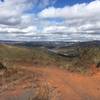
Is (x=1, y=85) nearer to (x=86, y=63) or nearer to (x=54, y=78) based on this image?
(x=54, y=78)

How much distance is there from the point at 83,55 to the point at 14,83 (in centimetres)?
1642

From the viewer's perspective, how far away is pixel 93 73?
34469mm

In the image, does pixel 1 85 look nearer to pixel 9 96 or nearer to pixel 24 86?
pixel 24 86

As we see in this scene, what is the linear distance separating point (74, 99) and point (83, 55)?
20594 mm

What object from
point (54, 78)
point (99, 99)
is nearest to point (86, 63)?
point (54, 78)

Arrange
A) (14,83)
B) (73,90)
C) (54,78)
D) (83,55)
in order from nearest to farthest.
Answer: (73,90)
(14,83)
(54,78)
(83,55)

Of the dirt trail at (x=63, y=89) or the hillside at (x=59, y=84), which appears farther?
the hillside at (x=59, y=84)

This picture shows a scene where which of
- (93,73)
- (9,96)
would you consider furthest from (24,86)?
(93,73)

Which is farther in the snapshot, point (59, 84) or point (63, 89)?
point (59, 84)

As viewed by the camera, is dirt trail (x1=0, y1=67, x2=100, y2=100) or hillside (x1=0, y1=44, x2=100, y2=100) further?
hillside (x1=0, y1=44, x2=100, y2=100)

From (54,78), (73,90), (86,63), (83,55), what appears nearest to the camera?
(73,90)

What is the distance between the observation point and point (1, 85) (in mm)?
28672

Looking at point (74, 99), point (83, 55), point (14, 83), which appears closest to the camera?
point (74, 99)

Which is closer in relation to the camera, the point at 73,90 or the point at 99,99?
the point at 99,99
